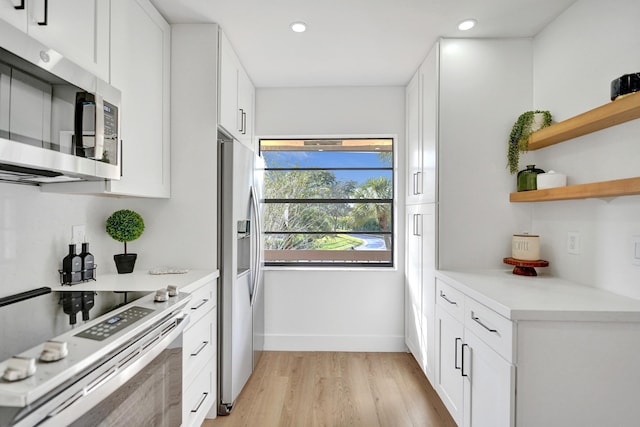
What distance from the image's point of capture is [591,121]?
1.66m

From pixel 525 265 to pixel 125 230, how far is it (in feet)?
7.93

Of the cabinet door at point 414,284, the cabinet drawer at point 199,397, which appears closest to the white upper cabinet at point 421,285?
the cabinet door at point 414,284

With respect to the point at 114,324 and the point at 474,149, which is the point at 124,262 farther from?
the point at 474,149

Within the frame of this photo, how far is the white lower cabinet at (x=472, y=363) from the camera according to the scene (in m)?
1.46

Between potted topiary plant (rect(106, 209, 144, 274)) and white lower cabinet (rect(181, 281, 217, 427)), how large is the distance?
1.67 feet

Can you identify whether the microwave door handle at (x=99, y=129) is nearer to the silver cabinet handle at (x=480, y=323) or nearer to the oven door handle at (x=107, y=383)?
the oven door handle at (x=107, y=383)

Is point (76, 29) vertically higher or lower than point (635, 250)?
higher

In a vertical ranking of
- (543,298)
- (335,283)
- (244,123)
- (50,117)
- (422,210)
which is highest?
(244,123)

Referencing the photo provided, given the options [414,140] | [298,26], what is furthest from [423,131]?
[298,26]

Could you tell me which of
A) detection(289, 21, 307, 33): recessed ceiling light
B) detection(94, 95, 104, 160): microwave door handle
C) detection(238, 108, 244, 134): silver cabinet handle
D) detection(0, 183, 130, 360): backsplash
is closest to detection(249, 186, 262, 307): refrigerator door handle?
detection(238, 108, 244, 134): silver cabinet handle

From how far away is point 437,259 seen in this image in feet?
7.77

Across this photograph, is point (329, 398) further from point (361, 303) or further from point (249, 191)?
point (249, 191)

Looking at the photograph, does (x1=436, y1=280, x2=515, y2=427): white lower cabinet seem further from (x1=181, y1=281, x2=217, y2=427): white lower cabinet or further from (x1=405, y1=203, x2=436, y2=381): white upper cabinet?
(x1=181, y1=281, x2=217, y2=427): white lower cabinet

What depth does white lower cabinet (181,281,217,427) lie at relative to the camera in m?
1.74
